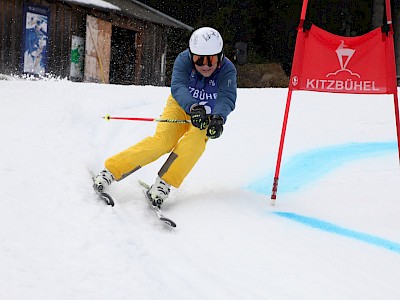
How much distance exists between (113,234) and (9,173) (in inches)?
45.1

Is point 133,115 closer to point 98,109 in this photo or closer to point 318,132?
Result: point 98,109

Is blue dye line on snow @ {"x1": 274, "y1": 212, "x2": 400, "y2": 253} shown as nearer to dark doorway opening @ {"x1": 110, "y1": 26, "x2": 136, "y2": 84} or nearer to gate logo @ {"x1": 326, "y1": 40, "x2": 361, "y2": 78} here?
gate logo @ {"x1": 326, "y1": 40, "x2": 361, "y2": 78}

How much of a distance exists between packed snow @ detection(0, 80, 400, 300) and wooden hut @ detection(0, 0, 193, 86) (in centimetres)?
759

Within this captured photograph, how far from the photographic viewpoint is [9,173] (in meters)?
3.79

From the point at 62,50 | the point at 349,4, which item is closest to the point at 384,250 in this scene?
the point at 62,50

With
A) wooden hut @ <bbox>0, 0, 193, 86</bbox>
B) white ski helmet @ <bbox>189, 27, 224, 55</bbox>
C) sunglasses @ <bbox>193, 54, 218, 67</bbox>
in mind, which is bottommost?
sunglasses @ <bbox>193, 54, 218, 67</bbox>

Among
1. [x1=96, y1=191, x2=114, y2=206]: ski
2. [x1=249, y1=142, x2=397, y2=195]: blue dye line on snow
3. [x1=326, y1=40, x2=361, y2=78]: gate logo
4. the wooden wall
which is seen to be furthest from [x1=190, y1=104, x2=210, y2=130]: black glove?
the wooden wall

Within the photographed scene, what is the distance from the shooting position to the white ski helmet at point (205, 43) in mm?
4238

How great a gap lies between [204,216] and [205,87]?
1210 mm

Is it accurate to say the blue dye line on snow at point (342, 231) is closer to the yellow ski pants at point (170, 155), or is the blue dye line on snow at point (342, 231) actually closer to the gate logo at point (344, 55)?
the yellow ski pants at point (170, 155)

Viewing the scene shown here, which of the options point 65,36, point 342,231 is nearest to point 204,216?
point 342,231

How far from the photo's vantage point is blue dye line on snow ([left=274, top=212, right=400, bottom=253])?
3705mm

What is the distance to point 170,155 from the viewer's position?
13.3ft

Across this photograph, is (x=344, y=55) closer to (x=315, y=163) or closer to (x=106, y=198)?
(x=315, y=163)
